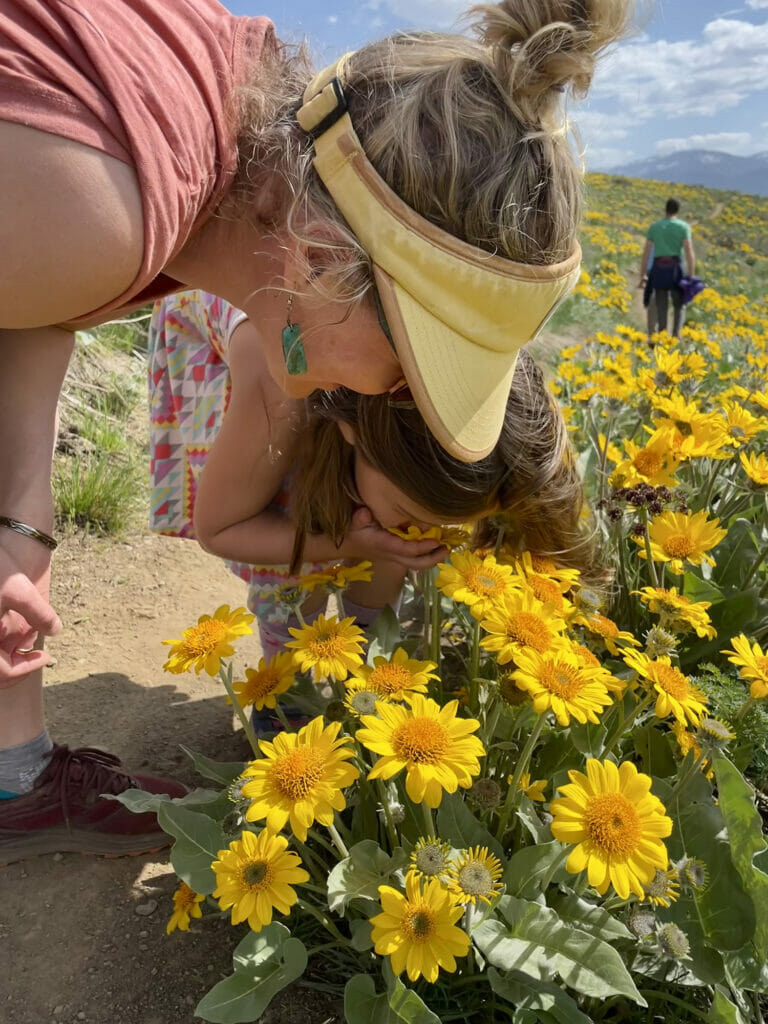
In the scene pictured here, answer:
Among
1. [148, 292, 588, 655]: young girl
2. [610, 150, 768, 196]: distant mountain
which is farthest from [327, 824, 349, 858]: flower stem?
[610, 150, 768, 196]: distant mountain

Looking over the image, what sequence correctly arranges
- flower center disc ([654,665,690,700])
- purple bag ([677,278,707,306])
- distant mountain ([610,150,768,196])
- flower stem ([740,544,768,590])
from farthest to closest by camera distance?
distant mountain ([610,150,768,196])
purple bag ([677,278,707,306])
flower stem ([740,544,768,590])
flower center disc ([654,665,690,700])

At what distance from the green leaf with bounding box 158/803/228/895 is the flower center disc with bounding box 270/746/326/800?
1.02ft

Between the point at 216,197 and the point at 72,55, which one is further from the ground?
the point at 72,55

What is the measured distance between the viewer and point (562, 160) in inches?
45.0

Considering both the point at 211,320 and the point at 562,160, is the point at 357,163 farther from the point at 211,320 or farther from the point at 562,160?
the point at 211,320

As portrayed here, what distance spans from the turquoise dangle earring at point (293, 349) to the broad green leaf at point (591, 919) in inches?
36.4

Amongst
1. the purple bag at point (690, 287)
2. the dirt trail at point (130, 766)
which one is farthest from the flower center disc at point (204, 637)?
the purple bag at point (690, 287)

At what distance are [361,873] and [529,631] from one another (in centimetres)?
43

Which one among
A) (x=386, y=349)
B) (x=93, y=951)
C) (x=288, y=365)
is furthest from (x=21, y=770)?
(x=386, y=349)

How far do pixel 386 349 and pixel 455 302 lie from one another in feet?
0.50

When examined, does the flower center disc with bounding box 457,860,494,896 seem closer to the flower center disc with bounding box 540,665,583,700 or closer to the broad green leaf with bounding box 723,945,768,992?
the flower center disc with bounding box 540,665,583,700

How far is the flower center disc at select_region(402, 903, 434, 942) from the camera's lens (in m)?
0.95

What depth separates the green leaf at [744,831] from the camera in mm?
1075

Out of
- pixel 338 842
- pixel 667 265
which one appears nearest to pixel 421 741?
pixel 338 842
